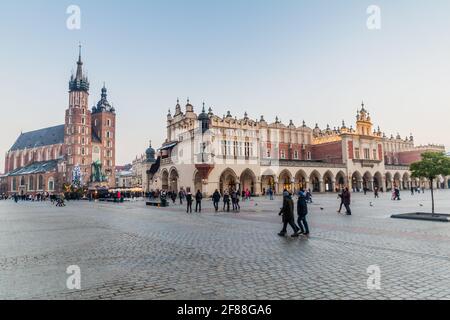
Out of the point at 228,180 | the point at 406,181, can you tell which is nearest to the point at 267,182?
the point at 228,180

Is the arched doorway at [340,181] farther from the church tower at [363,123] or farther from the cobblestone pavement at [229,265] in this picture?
the cobblestone pavement at [229,265]

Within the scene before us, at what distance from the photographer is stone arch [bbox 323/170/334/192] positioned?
55.8 meters

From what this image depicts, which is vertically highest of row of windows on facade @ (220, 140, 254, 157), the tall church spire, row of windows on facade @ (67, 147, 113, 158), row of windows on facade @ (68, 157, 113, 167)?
the tall church spire

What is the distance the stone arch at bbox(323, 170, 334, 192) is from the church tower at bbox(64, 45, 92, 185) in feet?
220

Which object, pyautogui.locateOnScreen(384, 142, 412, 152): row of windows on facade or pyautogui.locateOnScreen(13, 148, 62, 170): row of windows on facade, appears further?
pyautogui.locateOnScreen(13, 148, 62, 170): row of windows on facade

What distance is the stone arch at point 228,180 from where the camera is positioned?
1778 inches

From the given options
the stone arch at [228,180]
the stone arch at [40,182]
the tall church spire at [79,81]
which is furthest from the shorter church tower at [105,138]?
the stone arch at [228,180]

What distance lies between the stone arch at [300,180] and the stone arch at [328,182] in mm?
4901

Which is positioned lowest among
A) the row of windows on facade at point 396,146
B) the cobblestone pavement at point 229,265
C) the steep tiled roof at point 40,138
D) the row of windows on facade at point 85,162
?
the cobblestone pavement at point 229,265

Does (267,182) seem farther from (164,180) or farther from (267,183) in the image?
(164,180)

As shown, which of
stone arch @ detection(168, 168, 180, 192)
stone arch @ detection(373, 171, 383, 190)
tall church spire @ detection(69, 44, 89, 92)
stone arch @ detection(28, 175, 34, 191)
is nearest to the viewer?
stone arch @ detection(168, 168, 180, 192)

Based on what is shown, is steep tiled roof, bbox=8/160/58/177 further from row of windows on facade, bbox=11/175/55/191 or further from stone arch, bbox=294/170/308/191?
stone arch, bbox=294/170/308/191

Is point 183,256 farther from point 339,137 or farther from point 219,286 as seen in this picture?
point 339,137

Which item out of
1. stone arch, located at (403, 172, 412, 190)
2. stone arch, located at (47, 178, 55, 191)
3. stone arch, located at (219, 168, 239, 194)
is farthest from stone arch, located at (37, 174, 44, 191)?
stone arch, located at (403, 172, 412, 190)
